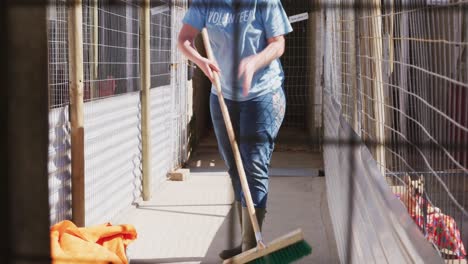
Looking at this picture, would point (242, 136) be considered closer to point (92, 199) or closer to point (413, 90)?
point (92, 199)

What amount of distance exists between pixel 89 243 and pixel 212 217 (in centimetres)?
139

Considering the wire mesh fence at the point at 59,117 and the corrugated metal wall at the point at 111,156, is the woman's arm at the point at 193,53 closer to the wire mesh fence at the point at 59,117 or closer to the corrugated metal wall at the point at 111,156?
the wire mesh fence at the point at 59,117

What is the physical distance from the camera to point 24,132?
78 centimetres

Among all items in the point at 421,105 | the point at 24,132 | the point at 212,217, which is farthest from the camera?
the point at 212,217

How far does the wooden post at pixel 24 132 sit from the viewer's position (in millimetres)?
756

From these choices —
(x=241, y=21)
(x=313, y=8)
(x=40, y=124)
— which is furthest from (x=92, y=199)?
(x=313, y=8)

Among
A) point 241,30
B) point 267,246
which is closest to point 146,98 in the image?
point 241,30

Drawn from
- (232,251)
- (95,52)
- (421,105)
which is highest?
(95,52)

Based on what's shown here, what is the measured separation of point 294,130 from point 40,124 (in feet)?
23.8

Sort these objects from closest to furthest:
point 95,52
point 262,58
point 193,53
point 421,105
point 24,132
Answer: point 24,132, point 421,105, point 262,58, point 193,53, point 95,52

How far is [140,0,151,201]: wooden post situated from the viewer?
4.37m

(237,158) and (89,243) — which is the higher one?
(237,158)

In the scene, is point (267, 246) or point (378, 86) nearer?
point (378, 86)

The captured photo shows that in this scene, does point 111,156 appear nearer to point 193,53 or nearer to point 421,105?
point 193,53
